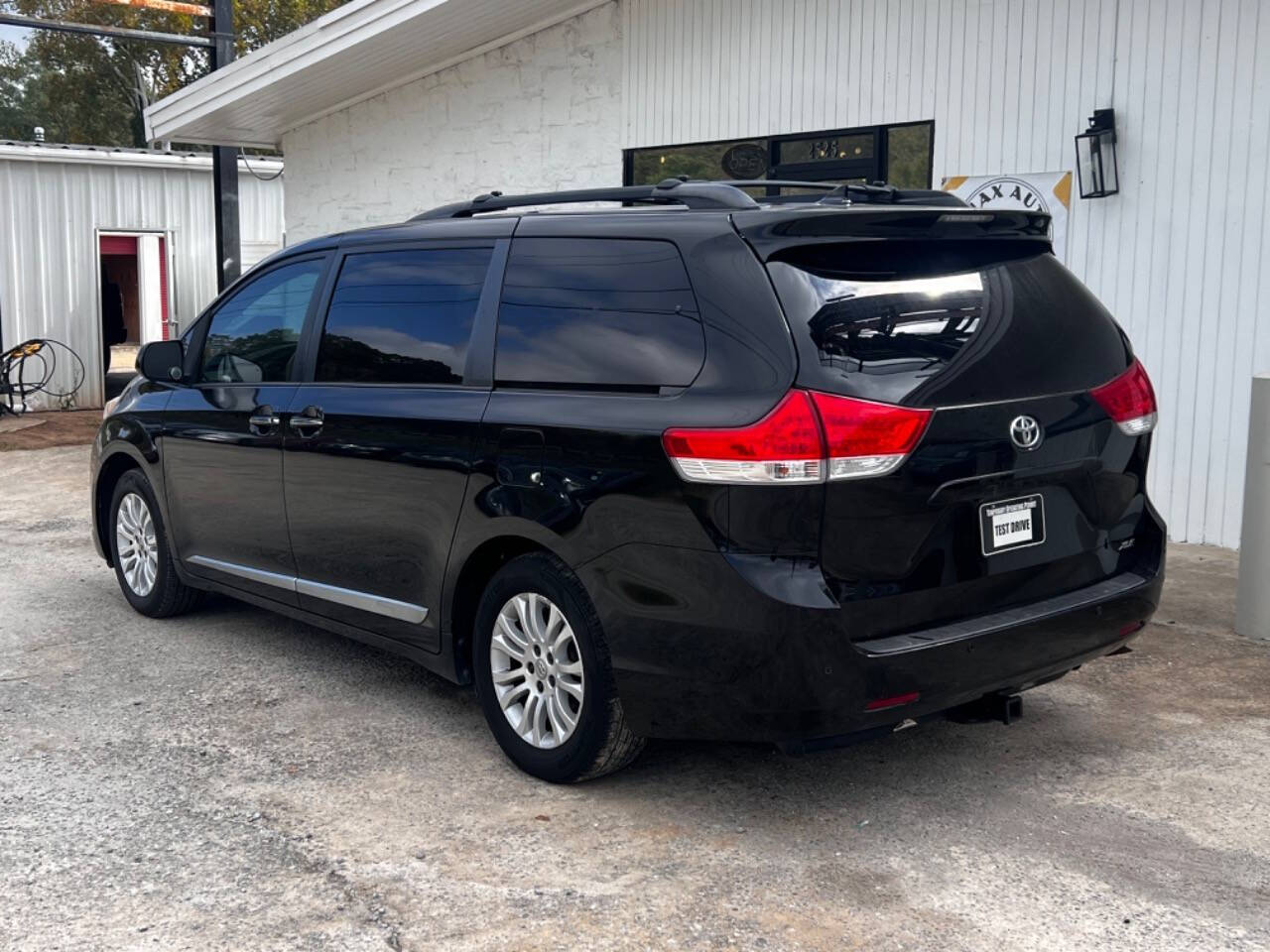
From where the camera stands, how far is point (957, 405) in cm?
384

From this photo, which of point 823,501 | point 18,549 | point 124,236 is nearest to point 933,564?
point 823,501

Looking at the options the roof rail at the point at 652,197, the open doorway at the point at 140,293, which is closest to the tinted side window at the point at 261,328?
the roof rail at the point at 652,197

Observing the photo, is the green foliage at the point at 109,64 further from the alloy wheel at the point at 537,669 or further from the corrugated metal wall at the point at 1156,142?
the alloy wheel at the point at 537,669

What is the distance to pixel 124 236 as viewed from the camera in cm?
1908

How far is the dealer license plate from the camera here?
3939mm

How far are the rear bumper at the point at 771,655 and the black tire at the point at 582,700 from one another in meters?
0.11

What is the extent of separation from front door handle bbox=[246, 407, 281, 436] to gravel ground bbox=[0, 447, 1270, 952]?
1045 millimetres

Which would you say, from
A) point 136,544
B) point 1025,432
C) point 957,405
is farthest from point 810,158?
point 957,405

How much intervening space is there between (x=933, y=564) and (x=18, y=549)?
679cm

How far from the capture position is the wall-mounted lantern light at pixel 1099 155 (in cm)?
805

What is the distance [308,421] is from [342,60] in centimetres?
787

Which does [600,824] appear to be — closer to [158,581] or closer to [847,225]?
[847,225]

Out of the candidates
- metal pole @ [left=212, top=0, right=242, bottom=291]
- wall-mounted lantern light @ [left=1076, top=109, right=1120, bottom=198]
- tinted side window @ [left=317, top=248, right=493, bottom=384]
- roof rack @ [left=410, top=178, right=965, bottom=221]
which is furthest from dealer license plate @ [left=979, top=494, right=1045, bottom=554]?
metal pole @ [left=212, top=0, right=242, bottom=291]

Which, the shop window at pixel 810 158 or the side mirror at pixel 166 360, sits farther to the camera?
the shop window at pixel 810 158
